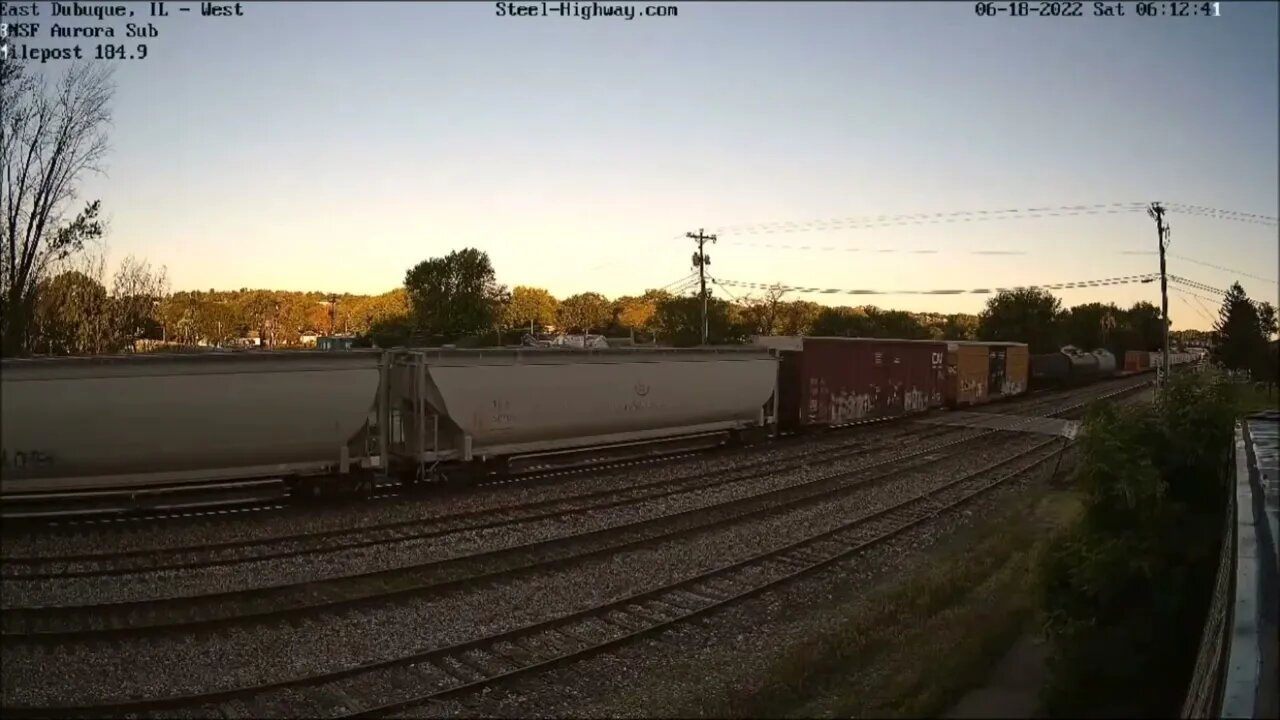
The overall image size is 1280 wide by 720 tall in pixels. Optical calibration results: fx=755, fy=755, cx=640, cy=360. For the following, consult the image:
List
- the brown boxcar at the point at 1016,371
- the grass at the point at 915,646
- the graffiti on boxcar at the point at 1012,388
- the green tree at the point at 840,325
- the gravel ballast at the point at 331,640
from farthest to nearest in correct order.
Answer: the green tree at the point at 840,325
the brown boxcar at the point at 1016,371
the graffiti on boxcar at the point at 1012,388
the gravel ballast at the point at 331,640
the grass at the point at 915,646

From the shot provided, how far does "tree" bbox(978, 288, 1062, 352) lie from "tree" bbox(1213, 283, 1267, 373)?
151 feet

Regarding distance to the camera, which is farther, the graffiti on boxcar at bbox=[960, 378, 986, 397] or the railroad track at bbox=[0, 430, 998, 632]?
the graffiti on boxcar at bbox=[960, 378, 986, 397]

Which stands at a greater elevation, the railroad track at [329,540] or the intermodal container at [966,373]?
the intermodal container at [966,373]

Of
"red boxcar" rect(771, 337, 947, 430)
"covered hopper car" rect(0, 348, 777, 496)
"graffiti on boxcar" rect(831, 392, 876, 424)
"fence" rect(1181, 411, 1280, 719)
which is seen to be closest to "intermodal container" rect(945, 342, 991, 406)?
"red boxcar" rect(771, 337, 947, 430)

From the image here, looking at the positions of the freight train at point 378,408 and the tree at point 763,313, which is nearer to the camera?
the freight train at point 378,408

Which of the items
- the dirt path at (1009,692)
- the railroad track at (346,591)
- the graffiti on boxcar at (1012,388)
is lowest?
the railroad track at (346,591)

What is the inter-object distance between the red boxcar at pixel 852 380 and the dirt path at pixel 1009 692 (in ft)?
57.0

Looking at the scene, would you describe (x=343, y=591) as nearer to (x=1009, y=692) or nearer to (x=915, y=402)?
(x=1009, y=692)

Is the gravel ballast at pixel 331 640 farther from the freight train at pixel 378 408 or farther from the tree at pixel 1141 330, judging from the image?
the tree at pixel 1141 330

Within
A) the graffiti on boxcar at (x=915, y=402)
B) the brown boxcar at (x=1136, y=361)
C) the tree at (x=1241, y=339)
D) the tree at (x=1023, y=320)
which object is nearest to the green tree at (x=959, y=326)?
the tree at (x=1023, y=320)

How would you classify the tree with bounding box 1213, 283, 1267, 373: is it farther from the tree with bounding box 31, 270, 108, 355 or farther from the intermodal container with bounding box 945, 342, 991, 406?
the intermodal container with bounding box 945, 342, 991, 406

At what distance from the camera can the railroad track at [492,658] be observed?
6.05 metres

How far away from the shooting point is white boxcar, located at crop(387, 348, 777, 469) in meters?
13.5

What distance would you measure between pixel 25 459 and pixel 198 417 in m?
7.17
